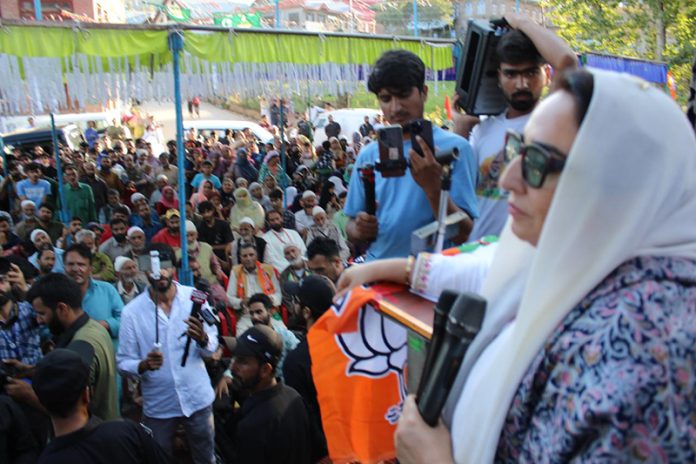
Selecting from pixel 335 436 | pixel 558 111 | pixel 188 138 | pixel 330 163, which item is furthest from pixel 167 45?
pixel 188 138

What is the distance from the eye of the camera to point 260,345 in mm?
3793

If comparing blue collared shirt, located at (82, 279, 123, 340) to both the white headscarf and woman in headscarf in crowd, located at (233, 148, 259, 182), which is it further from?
woman in headscarf in crowd, located at (233, 148, 259, 182)

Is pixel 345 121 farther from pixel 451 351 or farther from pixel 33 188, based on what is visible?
pixel 451 351

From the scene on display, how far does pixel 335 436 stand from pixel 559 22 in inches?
742

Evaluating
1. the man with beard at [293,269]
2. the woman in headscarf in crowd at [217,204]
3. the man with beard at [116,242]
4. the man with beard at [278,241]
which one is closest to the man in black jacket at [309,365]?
the man with beard at [293,269]

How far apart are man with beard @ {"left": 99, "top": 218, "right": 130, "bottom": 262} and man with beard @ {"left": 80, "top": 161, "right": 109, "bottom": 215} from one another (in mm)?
3549

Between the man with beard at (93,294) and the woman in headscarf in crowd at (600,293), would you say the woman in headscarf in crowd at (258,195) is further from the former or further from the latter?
the woman in headscarf in crowd at (600,293)

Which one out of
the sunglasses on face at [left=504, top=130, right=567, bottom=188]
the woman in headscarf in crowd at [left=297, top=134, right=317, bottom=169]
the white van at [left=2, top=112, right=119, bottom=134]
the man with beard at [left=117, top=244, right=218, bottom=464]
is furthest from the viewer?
the white van at [left=2, top=112, right=119, bottom=134]

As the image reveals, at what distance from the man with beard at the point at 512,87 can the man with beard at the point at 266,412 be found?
62.2 inches

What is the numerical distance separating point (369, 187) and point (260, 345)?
1647 mm

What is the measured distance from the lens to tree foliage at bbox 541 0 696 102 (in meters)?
15.8

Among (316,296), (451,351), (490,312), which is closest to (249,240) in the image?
(316,296)

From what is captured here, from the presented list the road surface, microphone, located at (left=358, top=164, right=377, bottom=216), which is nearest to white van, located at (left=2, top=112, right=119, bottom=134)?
the road surface

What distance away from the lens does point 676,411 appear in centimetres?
103
